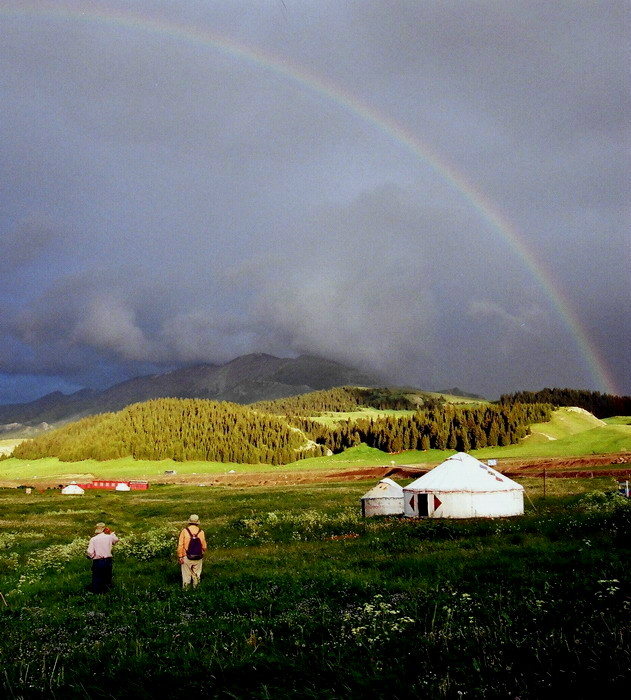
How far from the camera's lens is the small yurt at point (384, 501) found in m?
39.6

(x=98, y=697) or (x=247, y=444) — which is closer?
(x=98, y=697)

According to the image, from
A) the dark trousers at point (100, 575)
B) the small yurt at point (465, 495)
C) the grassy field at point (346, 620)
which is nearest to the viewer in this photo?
the grassy field at point (346, 620)

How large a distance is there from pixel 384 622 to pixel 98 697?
5084mm

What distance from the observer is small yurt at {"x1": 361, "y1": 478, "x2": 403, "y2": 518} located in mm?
39625

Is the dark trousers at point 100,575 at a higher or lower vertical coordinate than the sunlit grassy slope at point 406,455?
higher

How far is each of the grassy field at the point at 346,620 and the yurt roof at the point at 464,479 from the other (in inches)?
398

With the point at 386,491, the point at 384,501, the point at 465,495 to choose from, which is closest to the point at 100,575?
the point at 465,495

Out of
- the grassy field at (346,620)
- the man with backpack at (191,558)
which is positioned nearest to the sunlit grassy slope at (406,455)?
the grassy field at (346,620)

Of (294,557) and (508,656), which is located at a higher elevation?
(508,656)

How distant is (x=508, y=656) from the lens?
8.05 m

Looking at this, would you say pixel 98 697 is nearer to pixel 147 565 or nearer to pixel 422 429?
pixel 147 565

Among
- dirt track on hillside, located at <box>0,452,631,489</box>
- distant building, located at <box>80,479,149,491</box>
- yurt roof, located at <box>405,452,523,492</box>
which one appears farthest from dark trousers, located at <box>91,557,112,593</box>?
distant building, located at <box>80,479,149,491</box>

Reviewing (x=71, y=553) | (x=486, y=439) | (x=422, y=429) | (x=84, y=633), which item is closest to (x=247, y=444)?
(x=422, y=429)

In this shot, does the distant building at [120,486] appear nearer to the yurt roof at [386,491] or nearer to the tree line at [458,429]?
the yurt roof at [386,491]
